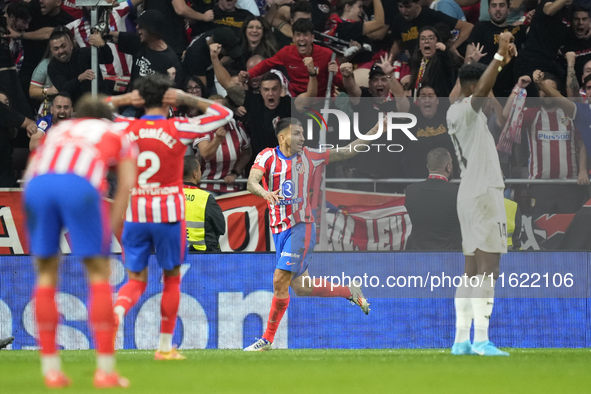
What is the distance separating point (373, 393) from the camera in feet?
16.2

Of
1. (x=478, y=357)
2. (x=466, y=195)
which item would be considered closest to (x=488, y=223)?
(x=466, y=195)

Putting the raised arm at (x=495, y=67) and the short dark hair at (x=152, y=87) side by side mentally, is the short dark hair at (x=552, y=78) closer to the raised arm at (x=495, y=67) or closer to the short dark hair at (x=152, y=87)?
the raised arm at (x=495, y=67)

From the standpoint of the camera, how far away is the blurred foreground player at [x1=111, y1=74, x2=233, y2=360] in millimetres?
6531

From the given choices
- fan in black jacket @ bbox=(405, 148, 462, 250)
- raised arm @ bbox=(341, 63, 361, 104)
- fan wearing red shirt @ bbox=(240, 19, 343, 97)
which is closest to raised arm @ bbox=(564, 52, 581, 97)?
fan in black jacket @ bbox=(405, 148, 462, 250)

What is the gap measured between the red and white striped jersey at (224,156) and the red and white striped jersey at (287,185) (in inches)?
66.0

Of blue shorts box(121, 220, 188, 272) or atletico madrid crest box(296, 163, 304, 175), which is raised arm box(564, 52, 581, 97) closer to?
atletico madrid crest box(296, 163, 304, 175)

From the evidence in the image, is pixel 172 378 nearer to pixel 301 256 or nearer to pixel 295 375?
pixel 295 375

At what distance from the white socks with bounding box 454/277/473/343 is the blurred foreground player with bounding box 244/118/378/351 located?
69.7 inches

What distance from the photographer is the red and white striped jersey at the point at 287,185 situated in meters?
8.91

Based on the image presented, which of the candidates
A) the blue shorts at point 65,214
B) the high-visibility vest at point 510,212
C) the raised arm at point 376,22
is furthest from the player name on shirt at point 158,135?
the raised arm at point 376,22

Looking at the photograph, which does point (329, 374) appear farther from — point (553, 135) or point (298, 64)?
point (298, 64)

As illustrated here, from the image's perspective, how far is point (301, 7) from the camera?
38.7 ft

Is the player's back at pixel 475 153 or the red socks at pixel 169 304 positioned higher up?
the player's back at pixel 475 153

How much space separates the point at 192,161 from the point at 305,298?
80.2 inches
